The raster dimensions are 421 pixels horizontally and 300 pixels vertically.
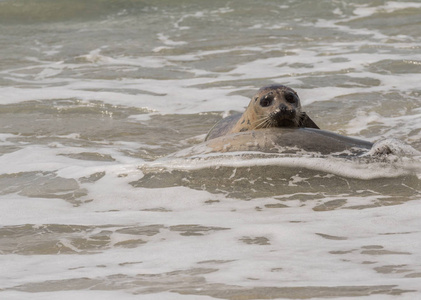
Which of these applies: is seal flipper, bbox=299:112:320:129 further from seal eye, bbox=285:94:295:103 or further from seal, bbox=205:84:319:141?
seal eye, bbox=285:94:295:103

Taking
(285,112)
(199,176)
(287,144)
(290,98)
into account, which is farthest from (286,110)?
(199,176)

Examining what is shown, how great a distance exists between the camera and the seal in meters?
6.18

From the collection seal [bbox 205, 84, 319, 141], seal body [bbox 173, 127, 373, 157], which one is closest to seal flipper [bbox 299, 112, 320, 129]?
seal [bbox 205, 84, 319, 141]

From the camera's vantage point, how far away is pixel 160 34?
13.7 m

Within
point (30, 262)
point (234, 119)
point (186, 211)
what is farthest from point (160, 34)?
point (30, 262)

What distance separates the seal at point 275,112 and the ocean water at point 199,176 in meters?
0.76

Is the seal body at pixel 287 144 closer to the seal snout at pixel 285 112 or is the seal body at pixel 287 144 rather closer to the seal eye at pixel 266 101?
the seal snout at pixel 285 112

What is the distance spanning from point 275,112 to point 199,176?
1082mm

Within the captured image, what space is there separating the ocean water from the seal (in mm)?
758

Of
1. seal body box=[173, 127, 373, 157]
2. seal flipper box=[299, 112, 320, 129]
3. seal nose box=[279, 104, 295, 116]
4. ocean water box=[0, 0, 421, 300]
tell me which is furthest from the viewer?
seal flipper box=[299, 112, 320, 129]

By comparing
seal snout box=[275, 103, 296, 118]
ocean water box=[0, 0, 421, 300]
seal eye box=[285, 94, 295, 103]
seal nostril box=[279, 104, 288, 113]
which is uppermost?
seal eye box=[285, 94, 295, 103]

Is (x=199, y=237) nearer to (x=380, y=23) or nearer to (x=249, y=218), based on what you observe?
(x=249, y=218)

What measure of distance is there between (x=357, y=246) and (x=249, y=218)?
0.82 meters

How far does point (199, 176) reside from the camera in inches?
211
